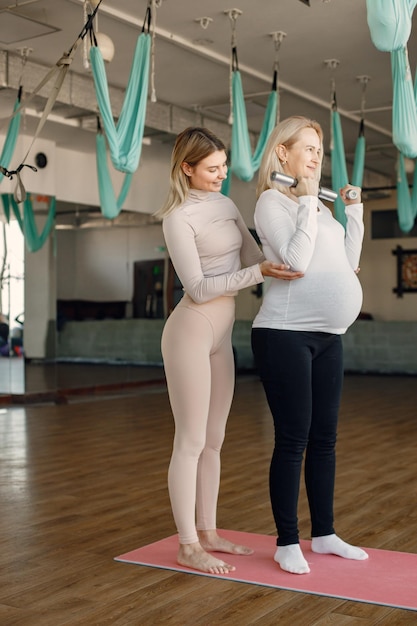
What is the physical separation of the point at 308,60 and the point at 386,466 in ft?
14.2

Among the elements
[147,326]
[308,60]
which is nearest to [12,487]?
[308,60]

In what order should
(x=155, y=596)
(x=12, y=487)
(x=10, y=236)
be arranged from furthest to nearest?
1. (x=10, y=236)
2. (x=12, y=487)
3. (x=155, y=596)

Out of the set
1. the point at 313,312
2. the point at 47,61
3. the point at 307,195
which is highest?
the point at 47,61

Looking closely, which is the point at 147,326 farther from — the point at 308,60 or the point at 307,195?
the point at 307,195

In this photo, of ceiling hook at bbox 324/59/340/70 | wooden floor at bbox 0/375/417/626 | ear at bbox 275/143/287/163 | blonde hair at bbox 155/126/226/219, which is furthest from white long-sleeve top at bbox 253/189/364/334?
ceiling hook at bbox 324/59/340/70

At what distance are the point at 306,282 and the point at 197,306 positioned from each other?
0.33 m

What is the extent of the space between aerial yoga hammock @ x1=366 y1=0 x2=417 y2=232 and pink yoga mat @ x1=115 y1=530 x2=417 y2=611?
2.36 m

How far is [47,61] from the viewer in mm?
7430

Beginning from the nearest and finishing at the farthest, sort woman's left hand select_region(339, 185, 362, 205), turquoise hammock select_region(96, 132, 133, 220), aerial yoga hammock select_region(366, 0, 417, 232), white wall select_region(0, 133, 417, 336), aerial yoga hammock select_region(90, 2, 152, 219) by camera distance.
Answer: woman's left hand select_region(339, 185, 362, 205) → aerial yoga hammock select_region(366, 0, 417, 232) → aerial yoga hammock select_region(90, 2, 152, 219) → turquoise hammock select_region(96, 132, 133, 220) → white wall select_region(0, 133, 417, 336)

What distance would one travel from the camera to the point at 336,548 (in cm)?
272

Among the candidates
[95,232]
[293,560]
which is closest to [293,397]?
[293,560]

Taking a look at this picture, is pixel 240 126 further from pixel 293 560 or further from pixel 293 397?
pixel 293 560

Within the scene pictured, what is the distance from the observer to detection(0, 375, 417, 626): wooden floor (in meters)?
2.28

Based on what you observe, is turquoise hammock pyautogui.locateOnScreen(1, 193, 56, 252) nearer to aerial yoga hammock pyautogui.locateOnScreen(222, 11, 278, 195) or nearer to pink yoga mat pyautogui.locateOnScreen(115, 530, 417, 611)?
aerial yoga hammock pyautogui.locateOnScreen(222, 11, 278, 195)
